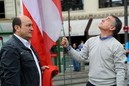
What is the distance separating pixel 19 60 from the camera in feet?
13.5

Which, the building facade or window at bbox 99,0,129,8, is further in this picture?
window at bbox 99,0,129,8

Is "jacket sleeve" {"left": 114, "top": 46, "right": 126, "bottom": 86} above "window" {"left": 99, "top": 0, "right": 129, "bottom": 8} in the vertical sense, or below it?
below

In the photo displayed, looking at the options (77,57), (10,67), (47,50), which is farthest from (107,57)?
(10,67)

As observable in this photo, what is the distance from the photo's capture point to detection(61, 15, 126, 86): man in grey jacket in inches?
194

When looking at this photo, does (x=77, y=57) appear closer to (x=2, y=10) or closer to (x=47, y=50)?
(x=47, y=50)

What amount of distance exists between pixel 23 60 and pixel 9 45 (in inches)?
7.9

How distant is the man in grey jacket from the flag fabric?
0.49 metres

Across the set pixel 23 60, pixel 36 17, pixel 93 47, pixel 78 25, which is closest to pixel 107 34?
pixel 93 47

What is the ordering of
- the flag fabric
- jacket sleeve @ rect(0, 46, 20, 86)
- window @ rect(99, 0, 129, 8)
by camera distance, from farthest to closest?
1. window @ rect(99, 0, 129, 8)
2. the flag fabric
3. jacket sleeve @ rect(0, 46, 20, 86)

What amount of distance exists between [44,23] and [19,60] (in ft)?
4.58

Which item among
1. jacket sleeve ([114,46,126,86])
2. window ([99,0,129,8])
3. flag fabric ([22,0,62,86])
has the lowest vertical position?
jacket sleeve ([114,46,126,86])

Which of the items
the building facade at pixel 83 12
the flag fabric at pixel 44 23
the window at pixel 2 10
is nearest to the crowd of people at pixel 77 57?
the flag fabric at pixel 44 23

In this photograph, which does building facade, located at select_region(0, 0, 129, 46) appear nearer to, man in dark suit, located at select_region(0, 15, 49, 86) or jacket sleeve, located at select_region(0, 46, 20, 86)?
man in dark suit, located at select_region(0, 15, 49, 86)

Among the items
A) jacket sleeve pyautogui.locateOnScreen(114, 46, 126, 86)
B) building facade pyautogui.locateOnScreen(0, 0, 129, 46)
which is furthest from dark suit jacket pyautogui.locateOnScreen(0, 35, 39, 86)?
building facade pyautogui.locateOnScreen(0, 0, 129, 46)
